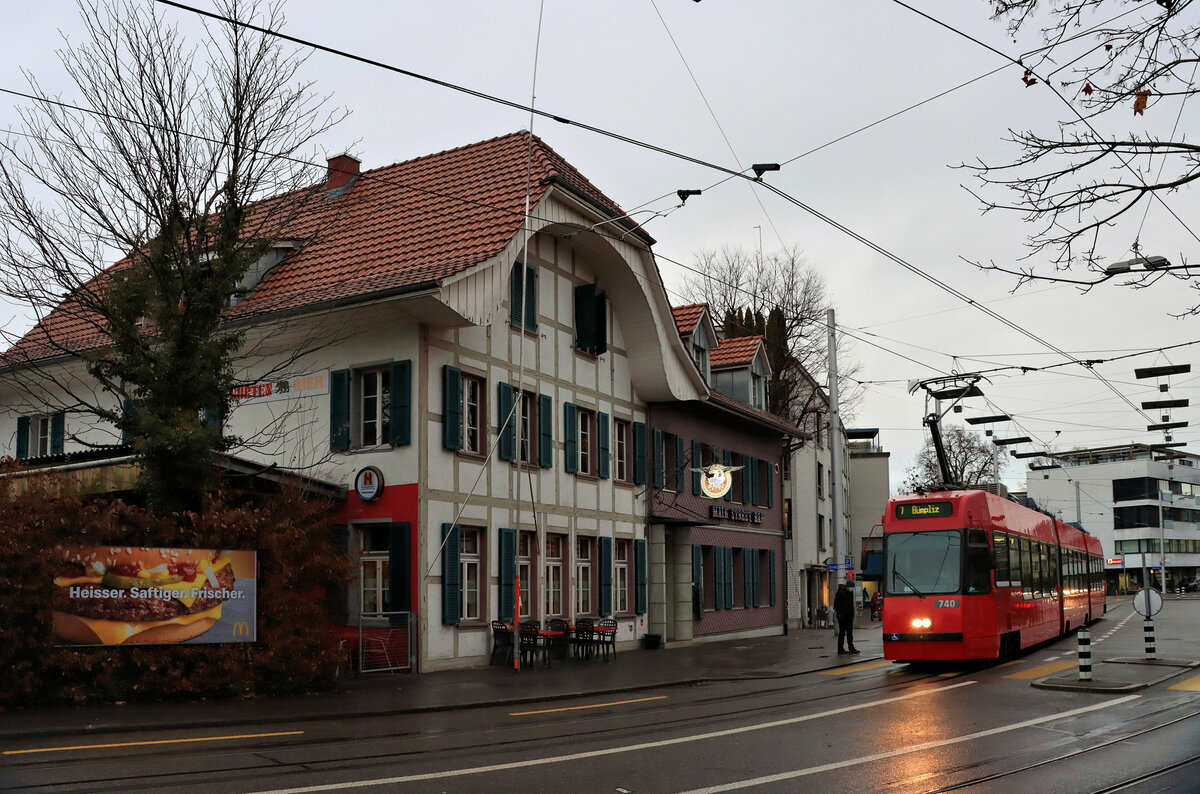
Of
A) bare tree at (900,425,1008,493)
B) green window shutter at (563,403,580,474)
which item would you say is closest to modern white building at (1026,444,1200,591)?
bare tree at (900,425,1008,493)

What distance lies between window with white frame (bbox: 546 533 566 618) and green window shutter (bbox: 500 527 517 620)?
182cm

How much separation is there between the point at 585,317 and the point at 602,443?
3.15 meters

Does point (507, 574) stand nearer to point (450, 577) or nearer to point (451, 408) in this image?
point (450, 577)

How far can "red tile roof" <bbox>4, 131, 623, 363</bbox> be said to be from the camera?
22344 millimetres

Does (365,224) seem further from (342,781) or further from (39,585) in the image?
(342,781)

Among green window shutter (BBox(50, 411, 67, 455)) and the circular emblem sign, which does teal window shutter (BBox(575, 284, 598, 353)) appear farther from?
green window shutter (BBox(50, 411, 67, 455))

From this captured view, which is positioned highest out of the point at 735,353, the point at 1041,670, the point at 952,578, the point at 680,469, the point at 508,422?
the point at 735,353

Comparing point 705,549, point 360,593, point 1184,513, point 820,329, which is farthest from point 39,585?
point 1184,513

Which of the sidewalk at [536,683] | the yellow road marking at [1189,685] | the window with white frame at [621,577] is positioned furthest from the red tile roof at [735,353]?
the yellow road marking at [1189,685]

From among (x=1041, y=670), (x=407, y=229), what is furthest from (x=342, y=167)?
(x=1041, y=670)

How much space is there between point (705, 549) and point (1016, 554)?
12.3 metres

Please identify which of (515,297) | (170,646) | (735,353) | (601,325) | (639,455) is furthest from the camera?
(735,353)

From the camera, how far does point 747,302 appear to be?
5209 centimetres

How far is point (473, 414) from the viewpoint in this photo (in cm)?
2442
